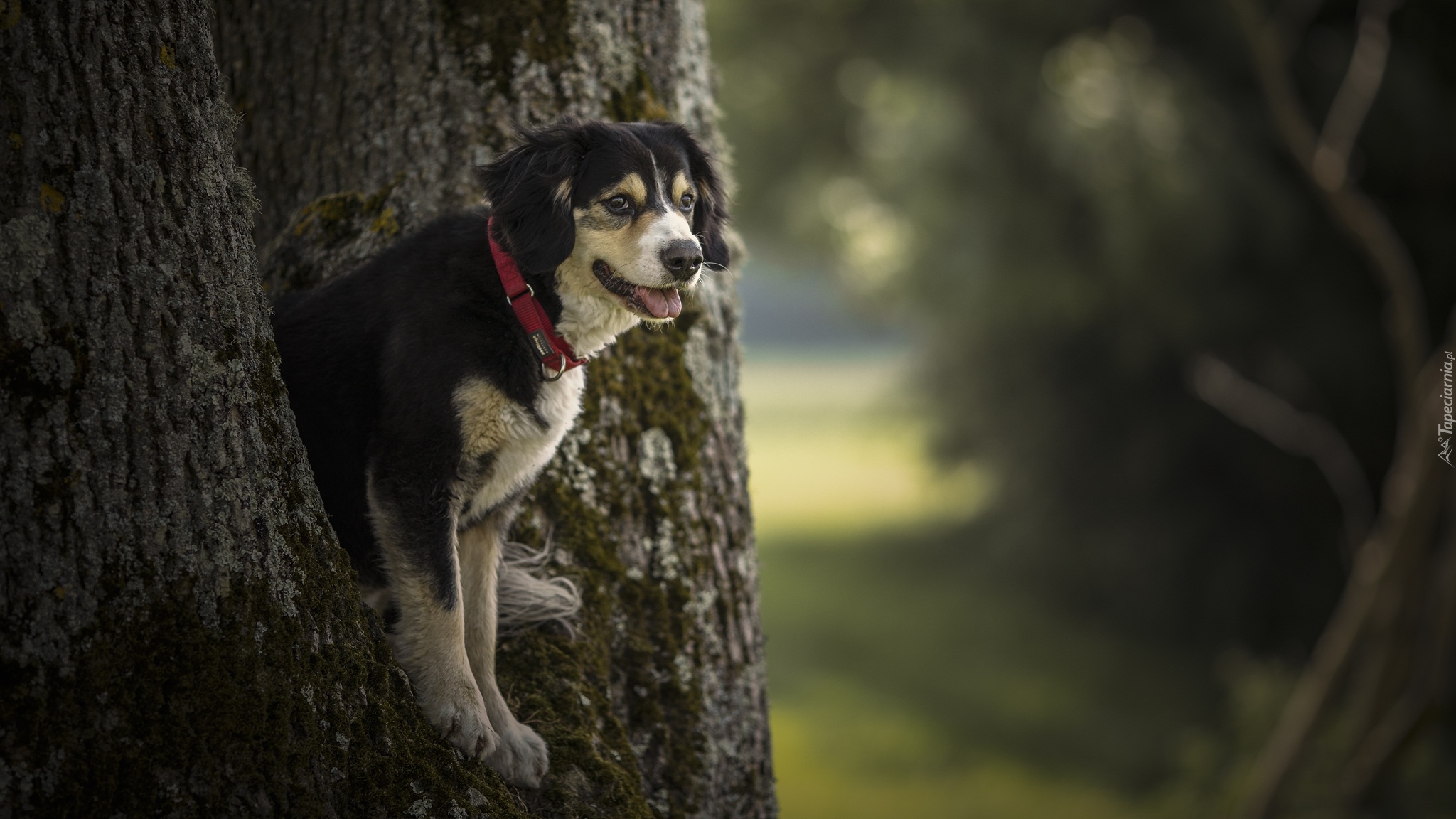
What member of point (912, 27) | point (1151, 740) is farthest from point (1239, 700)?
point (912, 27)

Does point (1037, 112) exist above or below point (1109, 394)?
above

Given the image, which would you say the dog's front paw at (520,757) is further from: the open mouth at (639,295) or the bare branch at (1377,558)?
the bare branch at (1377,558)

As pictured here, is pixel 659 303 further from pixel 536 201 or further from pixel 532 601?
pixel 532 601

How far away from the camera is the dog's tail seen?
300cm

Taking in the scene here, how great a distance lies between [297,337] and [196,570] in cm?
90

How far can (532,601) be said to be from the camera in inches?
119

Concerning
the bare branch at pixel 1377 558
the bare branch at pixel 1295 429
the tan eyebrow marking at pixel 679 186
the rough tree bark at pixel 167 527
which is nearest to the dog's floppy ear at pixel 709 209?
the tan eyebrow marking at pixel 679 186

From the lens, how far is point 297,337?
2787mm

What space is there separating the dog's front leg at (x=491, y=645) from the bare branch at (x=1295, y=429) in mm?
7328

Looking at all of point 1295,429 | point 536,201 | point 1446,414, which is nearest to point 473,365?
point 536,201

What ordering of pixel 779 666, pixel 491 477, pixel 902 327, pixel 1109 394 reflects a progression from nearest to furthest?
pixel 491 477, pixel 1109 394, pixel 779 666, pixel 902 327

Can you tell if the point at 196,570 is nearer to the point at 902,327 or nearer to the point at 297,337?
the point at 297,337

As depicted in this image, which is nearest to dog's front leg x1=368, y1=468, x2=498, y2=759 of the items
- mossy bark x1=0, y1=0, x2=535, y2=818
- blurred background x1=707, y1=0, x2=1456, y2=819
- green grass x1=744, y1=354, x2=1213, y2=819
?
mossy bark x1=0, y1=0, x2=535, y2=818

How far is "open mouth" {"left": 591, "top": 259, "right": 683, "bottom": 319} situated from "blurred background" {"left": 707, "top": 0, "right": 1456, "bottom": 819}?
6.53 metres
